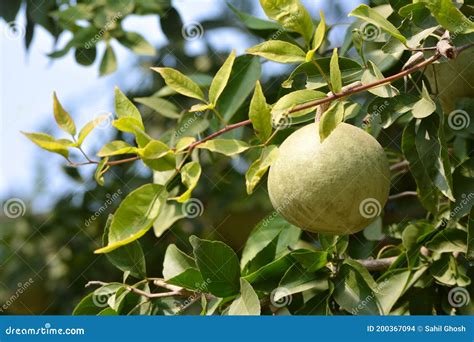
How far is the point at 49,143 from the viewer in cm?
103

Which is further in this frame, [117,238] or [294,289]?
[294,289]

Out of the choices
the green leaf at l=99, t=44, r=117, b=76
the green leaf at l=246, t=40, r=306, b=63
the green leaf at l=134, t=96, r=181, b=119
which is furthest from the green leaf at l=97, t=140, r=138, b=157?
the green leaf at l=99, t=44, r=117, b=76

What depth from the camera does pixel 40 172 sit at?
2459 millimetres

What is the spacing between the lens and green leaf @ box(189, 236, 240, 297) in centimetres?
109

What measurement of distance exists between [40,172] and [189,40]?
0.86 meters

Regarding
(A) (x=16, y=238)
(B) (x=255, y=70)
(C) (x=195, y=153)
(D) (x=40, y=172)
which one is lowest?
(A) (x=16, y=238)

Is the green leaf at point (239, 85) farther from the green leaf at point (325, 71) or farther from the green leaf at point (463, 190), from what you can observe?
the green leaf at point (463, 190)

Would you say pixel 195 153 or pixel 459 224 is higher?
pixel 195 153

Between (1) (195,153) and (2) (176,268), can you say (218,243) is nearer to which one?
(2) (176,268)

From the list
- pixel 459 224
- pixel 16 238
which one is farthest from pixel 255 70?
pixel 16 238
